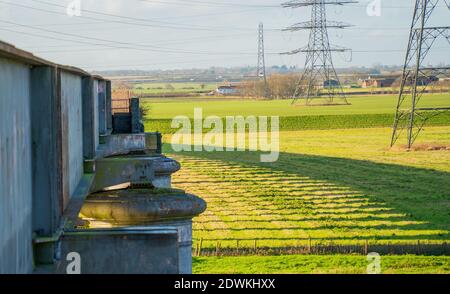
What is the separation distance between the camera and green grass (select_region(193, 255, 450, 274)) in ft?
58.6

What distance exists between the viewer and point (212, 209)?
26.5 m

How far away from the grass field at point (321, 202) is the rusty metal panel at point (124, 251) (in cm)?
1045

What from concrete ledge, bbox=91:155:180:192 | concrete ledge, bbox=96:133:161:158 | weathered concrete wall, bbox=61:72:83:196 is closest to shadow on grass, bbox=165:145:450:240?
concrete ledge, bbox=96:133:161:158

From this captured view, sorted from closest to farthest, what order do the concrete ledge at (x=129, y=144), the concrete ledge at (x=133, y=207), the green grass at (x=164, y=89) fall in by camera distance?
the concrete ledge at (x=133, y=207) < the concrete ledge at (x=129, y=144) < the green grass at (x=164, y=89)

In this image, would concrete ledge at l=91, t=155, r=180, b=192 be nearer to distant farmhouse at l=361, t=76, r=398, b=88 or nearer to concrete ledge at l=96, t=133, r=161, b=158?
concrete ledge at l=96, t=133, r=161, b=158

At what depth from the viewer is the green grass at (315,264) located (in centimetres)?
1788

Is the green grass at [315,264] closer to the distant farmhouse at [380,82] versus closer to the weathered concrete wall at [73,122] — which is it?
the weathered concrete wall at [73,122]

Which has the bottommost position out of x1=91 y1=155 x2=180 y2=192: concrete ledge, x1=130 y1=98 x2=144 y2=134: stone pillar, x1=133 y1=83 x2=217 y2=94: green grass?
x1=91 y1=155 x2=180 y2=192: concrete ledge

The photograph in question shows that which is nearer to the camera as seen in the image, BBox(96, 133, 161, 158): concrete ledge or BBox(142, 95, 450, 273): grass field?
BBox(96, 133, 161, 158): concrete ledge

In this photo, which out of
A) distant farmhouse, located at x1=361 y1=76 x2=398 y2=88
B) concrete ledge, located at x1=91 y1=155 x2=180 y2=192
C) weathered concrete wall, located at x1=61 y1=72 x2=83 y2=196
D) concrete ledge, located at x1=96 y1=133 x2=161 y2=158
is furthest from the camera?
distant farmhouse, located at x1=361 y1=76 x2=398 y2=88

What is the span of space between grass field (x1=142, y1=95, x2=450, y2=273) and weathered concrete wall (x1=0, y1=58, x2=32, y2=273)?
37.0ft

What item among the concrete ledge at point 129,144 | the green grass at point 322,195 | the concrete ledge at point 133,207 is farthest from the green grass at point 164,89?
the concrete ledge at point 133,207

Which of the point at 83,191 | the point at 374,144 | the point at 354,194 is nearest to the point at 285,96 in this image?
the point at 374,144
